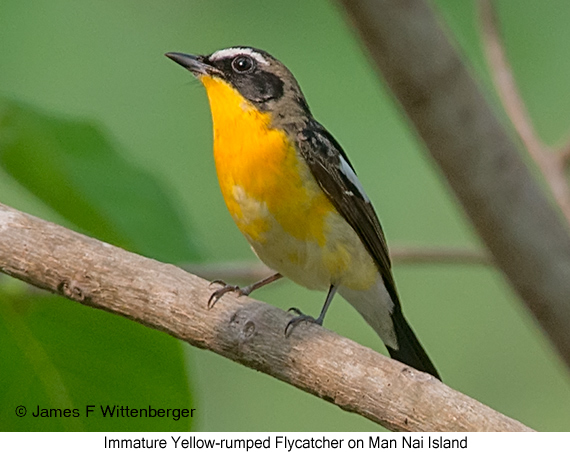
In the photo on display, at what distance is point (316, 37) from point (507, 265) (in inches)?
60.1

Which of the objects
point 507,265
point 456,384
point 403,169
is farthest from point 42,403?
point 403,169

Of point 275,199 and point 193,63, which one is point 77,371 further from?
point 193,63

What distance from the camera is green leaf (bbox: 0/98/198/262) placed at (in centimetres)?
181

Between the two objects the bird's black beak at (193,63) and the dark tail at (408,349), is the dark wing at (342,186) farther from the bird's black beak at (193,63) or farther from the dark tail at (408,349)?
the bird's black beak at (193,63)

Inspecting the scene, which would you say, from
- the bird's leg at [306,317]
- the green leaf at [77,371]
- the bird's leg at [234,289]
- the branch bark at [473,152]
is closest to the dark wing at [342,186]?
the bird's leg at [306,317]

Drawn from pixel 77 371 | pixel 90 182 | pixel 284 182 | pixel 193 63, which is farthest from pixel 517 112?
pixel 77 371

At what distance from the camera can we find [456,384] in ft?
9.48

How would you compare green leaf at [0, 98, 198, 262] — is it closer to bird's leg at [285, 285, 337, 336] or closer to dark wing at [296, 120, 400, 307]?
bird's leg at [285, 285, 337, 336]

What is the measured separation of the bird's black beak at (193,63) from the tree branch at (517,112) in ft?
2.48

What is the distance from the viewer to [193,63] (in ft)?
7.72

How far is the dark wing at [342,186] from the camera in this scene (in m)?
2.31

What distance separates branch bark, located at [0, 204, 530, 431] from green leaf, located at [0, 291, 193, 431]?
2.6 inches

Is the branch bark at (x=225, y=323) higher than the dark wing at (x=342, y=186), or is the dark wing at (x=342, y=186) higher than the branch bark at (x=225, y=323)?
the dark wing at (x=342, y=186)
